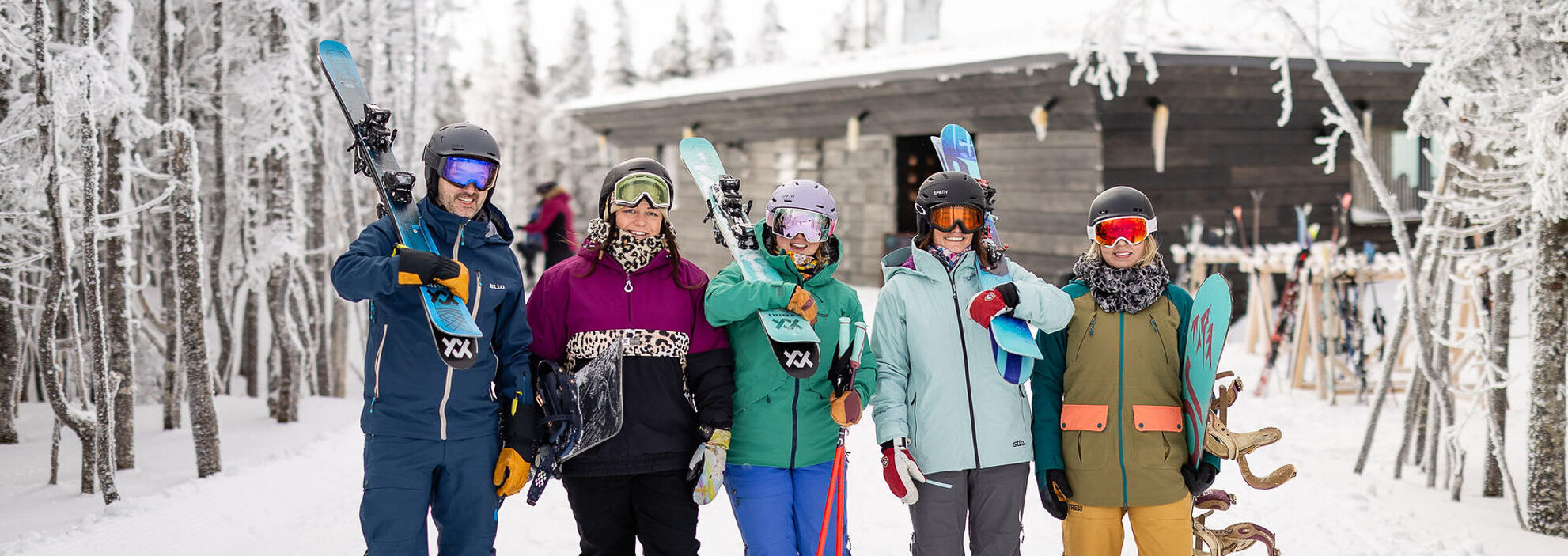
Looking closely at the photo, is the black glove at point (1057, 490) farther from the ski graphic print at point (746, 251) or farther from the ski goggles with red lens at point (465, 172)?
the ski goggles with red lens at point (465, 172)

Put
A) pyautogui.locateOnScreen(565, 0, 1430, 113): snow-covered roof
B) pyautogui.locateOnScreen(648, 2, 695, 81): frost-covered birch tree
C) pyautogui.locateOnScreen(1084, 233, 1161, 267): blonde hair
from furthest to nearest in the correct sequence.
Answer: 1. pyautogui.locateOnScreen(648, 2, 695, 81): frost-covered birch tree
2. pyautogui.locateOnScreen(565, 0, 1430, 113): snow-covered roof
3. pyautogui.locateOnScreen(1084, 233, 1161, 267): blonde hair

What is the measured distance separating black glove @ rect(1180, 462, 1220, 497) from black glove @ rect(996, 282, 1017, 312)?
0.77 metres

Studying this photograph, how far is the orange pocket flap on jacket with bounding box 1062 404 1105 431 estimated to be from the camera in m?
3.06

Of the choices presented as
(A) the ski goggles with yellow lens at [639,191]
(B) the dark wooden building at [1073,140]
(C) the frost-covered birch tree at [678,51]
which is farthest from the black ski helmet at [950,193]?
(C) the frost-covered birch tree at [678,51]

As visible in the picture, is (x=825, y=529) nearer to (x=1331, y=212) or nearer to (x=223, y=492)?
(x=223, y=492)

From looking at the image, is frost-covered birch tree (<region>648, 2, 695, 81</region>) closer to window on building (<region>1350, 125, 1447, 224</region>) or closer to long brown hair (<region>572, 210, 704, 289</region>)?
window on building (<region>1350, 125, 1447, 224</region>)

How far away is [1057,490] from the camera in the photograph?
3.10m

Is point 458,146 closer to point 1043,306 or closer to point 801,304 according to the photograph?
point 801,304

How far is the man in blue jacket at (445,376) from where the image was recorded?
2.85 m

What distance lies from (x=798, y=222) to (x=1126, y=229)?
40.4 inches

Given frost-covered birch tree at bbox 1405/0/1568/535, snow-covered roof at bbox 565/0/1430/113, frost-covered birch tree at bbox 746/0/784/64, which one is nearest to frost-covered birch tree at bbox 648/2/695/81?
frost-covered birch tree at bbox 746/0/784/64

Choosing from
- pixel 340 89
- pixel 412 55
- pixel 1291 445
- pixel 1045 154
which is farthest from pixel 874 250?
pixel 340 89

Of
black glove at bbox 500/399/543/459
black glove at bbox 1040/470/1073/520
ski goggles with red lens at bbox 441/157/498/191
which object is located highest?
ski goggles with red lens at bbox 441/157/498/191

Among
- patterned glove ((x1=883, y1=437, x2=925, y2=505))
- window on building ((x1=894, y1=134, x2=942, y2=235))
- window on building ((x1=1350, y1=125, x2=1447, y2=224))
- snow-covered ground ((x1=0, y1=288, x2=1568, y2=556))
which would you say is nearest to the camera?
patterned glove ((x1=883, y1=437, x2=925, y2=505))
